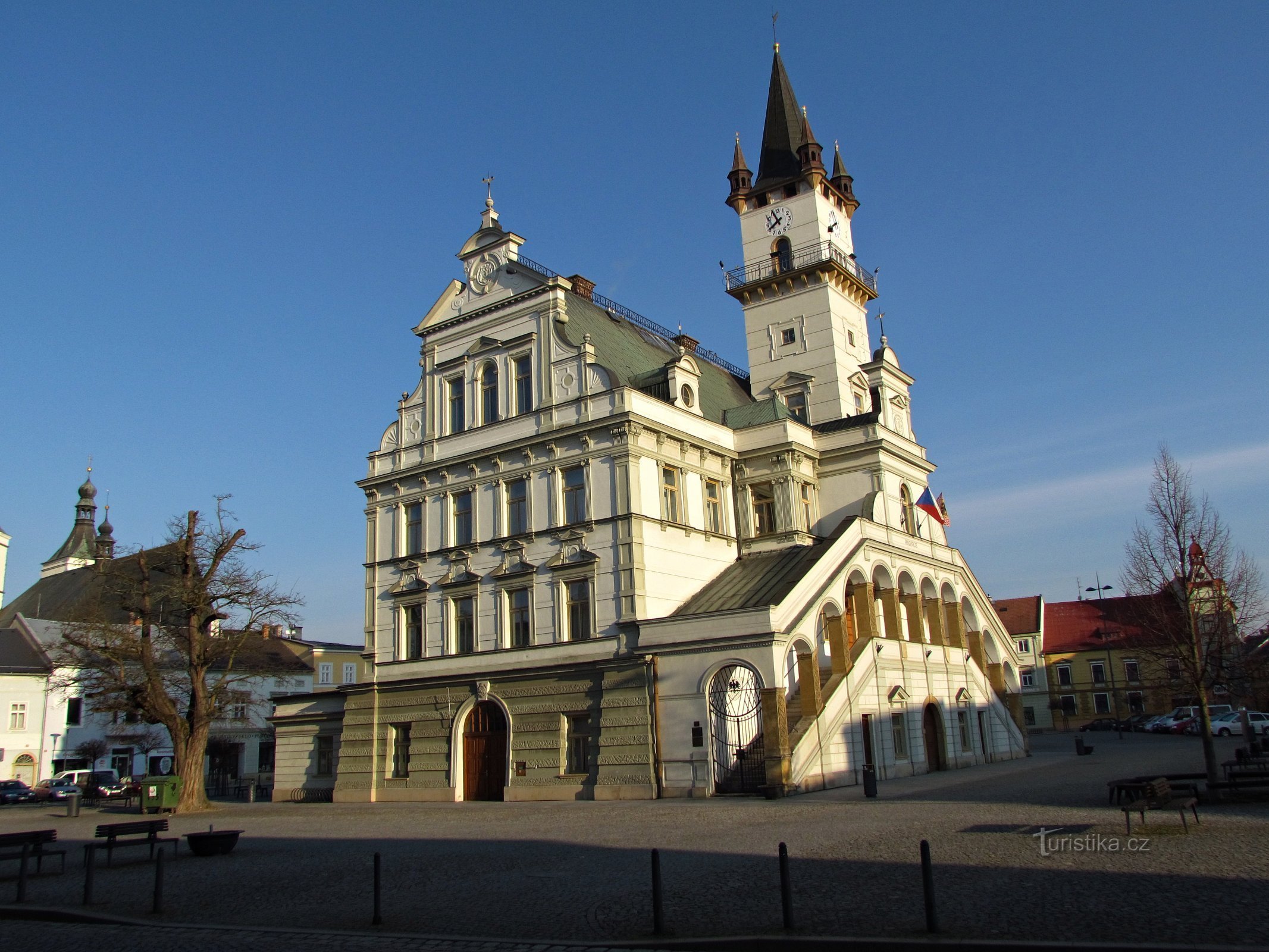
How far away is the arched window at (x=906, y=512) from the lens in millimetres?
41562

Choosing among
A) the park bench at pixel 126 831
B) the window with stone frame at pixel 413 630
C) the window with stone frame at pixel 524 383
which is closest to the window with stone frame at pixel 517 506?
the window with stone frame at pixel 524 383

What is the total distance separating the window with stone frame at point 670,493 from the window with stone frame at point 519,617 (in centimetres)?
555

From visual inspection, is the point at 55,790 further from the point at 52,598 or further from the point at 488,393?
the point at 52,598

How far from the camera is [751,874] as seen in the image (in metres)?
14.1

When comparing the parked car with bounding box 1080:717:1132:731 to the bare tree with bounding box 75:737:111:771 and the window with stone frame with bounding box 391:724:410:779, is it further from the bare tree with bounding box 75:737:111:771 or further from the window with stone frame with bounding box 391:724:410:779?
the bare tree with bounding box 75:737:111:771

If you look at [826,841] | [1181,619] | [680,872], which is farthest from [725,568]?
[680,872]

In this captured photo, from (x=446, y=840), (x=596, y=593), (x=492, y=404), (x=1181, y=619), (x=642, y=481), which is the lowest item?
(x=446, y=840)

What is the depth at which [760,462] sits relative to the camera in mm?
39719

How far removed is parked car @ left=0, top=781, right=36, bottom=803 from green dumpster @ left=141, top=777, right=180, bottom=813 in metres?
19.8

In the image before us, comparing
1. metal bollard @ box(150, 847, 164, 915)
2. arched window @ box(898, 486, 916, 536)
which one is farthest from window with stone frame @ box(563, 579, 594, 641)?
metal bollard @ box(150, 847, 164, 915)

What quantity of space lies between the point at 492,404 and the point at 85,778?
111 ft

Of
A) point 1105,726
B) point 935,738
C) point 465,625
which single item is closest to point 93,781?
point 465,625

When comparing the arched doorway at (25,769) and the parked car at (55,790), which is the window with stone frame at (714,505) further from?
the arched doorway at (25,769)

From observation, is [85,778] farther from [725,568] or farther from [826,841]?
[826,841]
